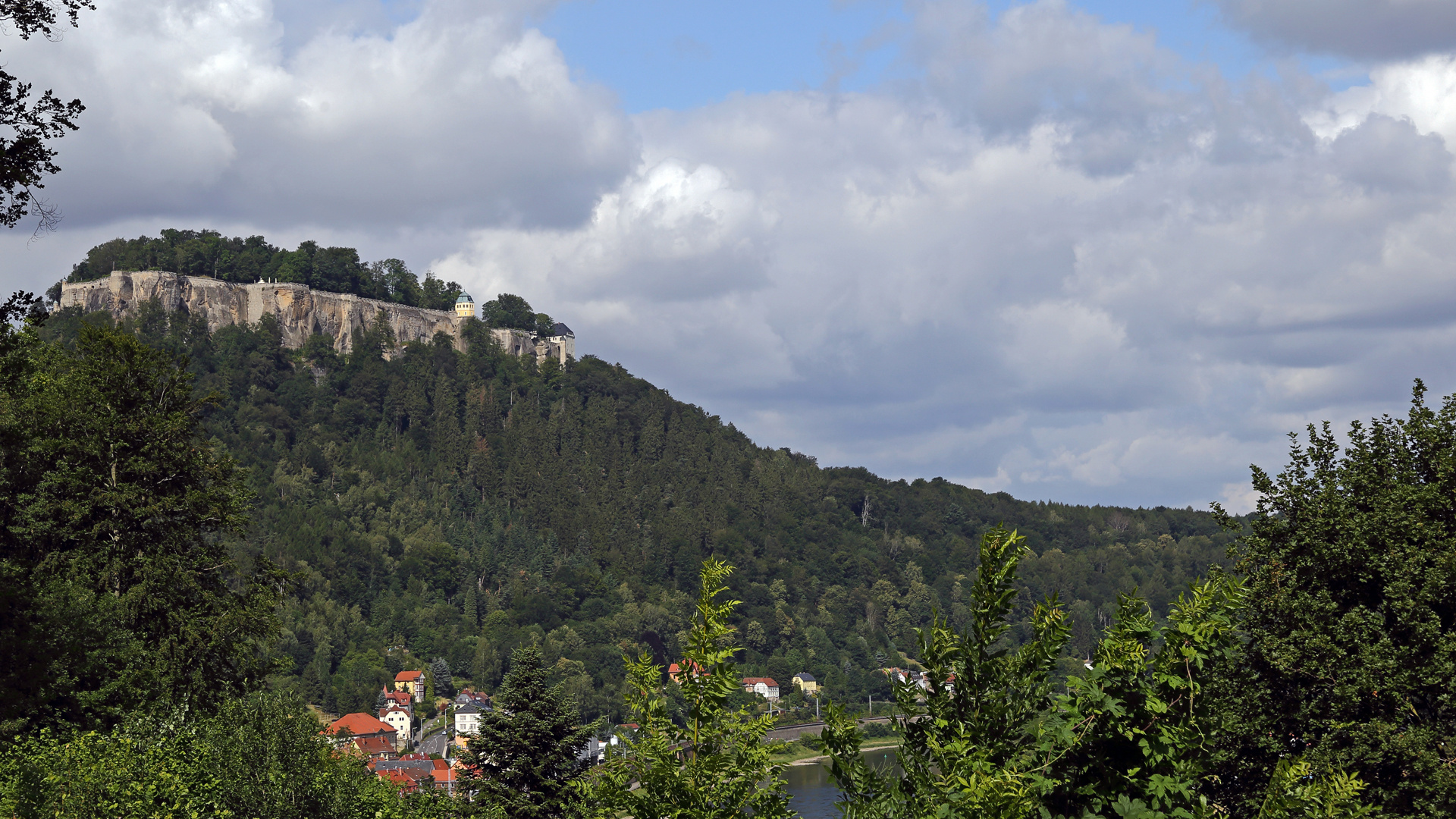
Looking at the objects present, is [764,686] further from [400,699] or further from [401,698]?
[400,699]

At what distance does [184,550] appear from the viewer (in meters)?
29.6

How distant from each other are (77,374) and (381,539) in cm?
12653

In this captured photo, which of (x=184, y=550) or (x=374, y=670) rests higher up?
(x=184, y=550)

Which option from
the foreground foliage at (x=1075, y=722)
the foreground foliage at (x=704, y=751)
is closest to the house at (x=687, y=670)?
the foreground foliage at (x=704, y=751)

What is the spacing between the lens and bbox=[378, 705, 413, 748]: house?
10400cm

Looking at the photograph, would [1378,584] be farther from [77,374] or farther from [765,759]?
[77,374]

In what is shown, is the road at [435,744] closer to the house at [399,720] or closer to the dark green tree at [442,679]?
the house at [399,720]

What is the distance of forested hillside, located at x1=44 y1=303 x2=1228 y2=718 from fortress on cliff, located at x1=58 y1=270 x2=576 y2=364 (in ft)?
9.77

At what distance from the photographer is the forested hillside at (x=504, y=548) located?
13238cm

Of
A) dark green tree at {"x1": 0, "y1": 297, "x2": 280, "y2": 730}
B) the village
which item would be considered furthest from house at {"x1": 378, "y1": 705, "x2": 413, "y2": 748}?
dark green tree at {"x1": 0, "y1": 297, "x2": 280, "y2": 730}

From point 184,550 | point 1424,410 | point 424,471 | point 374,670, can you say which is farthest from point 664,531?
point 1424,410

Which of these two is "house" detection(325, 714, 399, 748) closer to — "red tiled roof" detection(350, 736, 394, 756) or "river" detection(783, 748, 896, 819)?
"red tiled roof" detection(350, 736, 394, 756)

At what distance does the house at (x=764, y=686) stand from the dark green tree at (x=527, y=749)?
98.0 meters

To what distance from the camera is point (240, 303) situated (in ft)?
596
